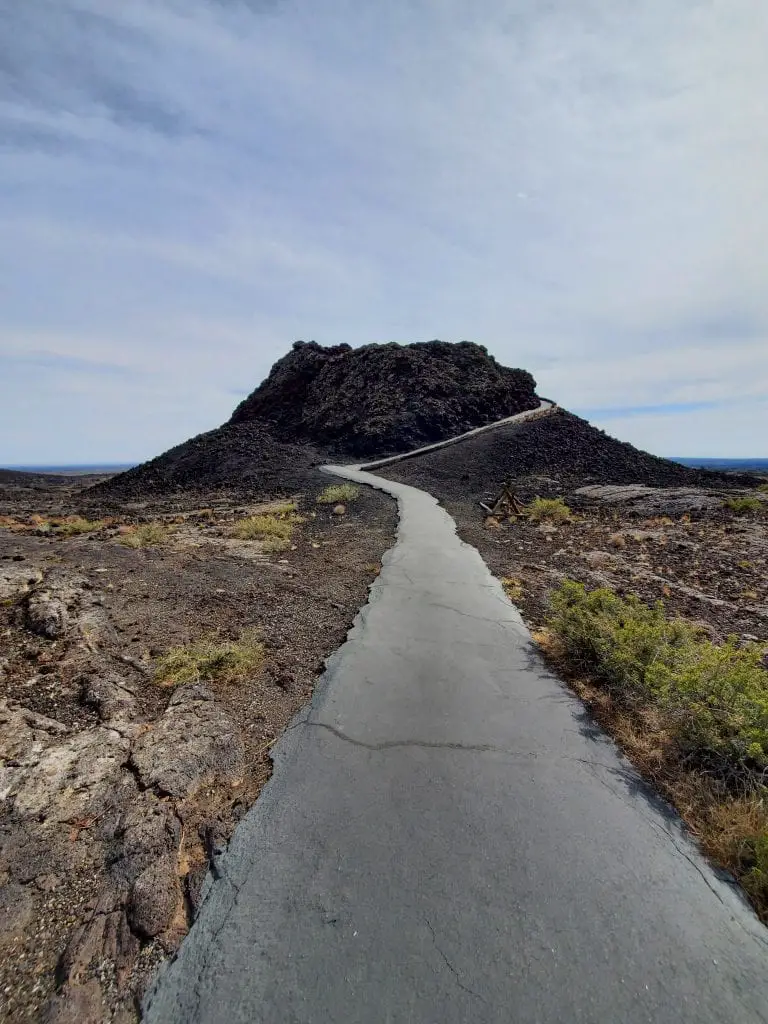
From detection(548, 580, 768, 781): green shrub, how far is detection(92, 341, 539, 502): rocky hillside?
19.6 metres

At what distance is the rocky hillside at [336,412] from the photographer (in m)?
27.5

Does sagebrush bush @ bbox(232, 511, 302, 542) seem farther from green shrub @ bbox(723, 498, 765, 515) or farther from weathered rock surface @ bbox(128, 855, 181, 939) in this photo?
green shrub @ bbox(723, 498, 765, 515)

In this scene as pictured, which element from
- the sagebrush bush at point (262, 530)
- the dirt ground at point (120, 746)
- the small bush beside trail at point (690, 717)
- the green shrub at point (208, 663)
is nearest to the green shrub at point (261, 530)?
the sagebrush bush at point (262, 530)

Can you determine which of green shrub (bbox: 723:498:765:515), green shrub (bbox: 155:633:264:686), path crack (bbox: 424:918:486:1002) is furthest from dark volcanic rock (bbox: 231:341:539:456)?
path crack (bbox: 424:918:486:1002)

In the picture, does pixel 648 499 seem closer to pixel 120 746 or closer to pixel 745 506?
pixel 745 506

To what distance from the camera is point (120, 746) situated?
345 centimetres

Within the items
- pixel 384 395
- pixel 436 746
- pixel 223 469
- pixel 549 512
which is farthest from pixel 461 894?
pixel 384 395

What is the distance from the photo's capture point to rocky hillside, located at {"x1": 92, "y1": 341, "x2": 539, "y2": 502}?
27.5m

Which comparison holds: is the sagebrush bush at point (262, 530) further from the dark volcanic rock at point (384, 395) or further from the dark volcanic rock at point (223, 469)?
the dark volcanic rock at point (384, 395)

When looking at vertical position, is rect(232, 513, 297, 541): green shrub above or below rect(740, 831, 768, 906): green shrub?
above

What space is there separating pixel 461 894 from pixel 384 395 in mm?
37292

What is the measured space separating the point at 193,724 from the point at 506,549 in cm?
809

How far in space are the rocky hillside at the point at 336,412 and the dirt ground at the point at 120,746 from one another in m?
17.0

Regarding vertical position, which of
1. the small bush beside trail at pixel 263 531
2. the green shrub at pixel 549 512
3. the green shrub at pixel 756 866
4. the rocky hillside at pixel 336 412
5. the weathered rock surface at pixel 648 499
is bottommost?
the green shrub at pixel 756 866
